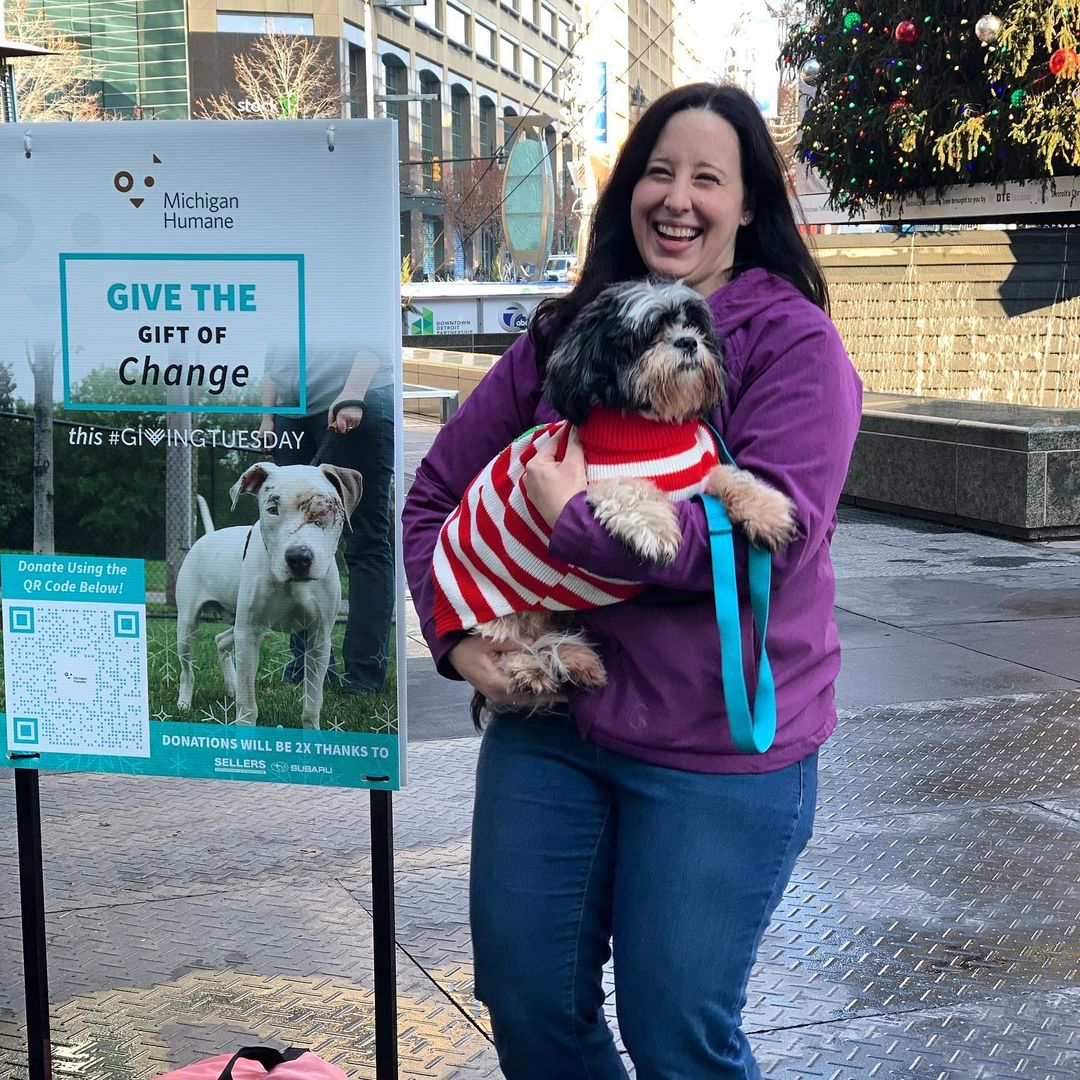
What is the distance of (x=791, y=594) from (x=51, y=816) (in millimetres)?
3547

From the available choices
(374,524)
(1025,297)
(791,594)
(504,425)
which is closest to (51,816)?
(374,524)

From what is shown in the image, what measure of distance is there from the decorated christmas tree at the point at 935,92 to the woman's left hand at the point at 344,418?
8755 mm

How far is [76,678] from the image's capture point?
9.45 ft

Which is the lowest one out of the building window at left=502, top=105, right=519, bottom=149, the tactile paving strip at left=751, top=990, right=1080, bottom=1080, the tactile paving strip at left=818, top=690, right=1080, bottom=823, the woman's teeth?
the tactile paving strip at left=751, top=990, right=1080, bottom=1080

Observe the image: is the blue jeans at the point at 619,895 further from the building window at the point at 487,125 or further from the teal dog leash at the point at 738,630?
the building window at the point at 487,125

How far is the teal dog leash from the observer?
206 centimetres

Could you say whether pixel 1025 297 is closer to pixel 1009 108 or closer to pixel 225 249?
pixel 1009 108

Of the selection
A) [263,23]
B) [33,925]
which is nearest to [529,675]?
[33,925]

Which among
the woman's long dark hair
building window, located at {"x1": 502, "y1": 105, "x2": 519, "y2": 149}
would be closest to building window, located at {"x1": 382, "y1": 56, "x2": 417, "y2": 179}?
building window, located at {"x1": 502, "y1": 105, "x2": 519, "y2": 149}

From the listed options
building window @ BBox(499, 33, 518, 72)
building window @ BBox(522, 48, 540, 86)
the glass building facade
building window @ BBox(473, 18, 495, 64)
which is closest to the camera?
the glass building facade

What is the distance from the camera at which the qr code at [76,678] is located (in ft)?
9.33

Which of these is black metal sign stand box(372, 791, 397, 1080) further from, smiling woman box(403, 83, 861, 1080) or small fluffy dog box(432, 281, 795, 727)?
small fluffy dog box(432, 281, 795, 727)

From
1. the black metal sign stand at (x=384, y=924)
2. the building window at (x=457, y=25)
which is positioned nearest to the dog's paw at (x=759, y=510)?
the black metal sign stand at (x=384, y=924)

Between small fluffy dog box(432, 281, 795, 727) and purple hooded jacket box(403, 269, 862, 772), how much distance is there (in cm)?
4
